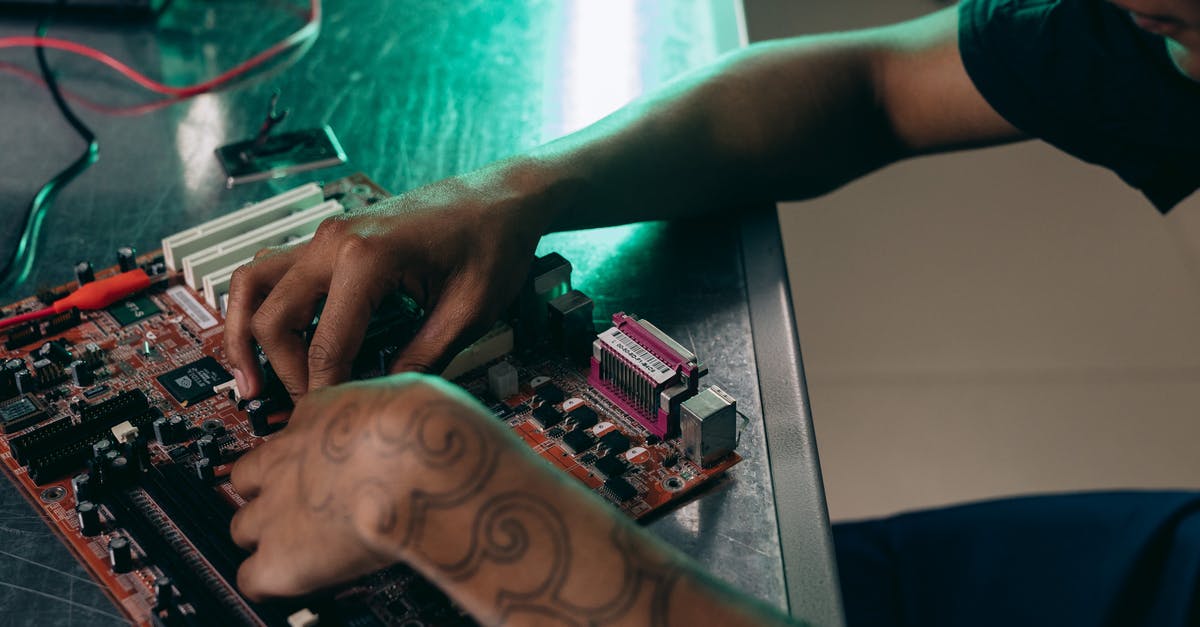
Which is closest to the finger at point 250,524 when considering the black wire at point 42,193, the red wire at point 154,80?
the black wire at point 42,193

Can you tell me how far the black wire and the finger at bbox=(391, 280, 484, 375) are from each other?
67 centimetres

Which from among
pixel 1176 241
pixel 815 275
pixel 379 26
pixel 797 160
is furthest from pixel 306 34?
pixel 1176 241

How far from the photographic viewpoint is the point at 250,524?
47.4 inches

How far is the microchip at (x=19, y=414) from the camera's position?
55.9 inches

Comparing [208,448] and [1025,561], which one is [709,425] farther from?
[1025,561]

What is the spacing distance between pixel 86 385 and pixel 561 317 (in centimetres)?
60

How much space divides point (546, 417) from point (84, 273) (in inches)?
27.5

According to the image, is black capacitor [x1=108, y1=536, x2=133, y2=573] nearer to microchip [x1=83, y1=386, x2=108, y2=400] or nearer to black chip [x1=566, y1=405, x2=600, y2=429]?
microchip [x1=83, y1=386, x2=108, y2=400]

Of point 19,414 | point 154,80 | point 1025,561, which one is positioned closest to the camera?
point 19,414

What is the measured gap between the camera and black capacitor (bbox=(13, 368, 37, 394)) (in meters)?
1.45

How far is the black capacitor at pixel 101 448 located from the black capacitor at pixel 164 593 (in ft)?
0.72

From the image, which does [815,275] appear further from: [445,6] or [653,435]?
[653,435]

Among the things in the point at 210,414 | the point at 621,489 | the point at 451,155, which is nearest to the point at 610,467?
the point at 621,489

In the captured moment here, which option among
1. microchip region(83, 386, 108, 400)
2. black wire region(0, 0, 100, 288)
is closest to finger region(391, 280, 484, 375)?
microchip region(83, 386, 108, 400)
